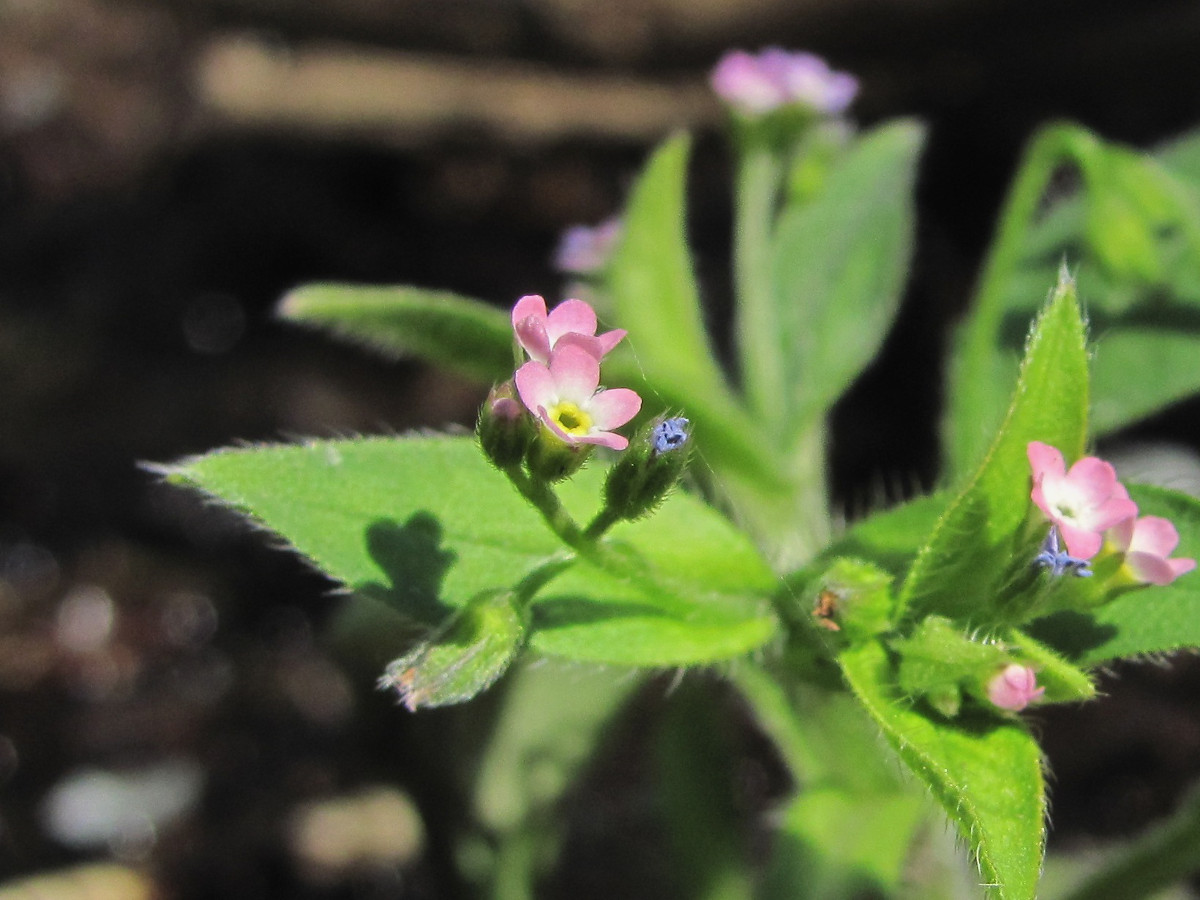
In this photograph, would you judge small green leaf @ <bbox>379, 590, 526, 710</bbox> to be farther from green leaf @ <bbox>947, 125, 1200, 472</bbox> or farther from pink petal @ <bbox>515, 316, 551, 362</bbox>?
green leaf @ <bbox>947, 125, 1200, 472</bbox>

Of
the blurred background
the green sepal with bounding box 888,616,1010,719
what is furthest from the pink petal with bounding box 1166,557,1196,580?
the blurred background

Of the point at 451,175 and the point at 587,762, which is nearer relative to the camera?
the point at 587,762

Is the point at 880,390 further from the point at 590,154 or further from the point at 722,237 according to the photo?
the point at 590,154

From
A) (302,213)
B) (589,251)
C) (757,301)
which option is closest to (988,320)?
(757,301)

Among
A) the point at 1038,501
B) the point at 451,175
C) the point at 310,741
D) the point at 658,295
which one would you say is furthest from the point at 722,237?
the point at 1038,501

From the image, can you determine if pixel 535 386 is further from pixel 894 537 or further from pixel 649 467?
pixel 894 537
